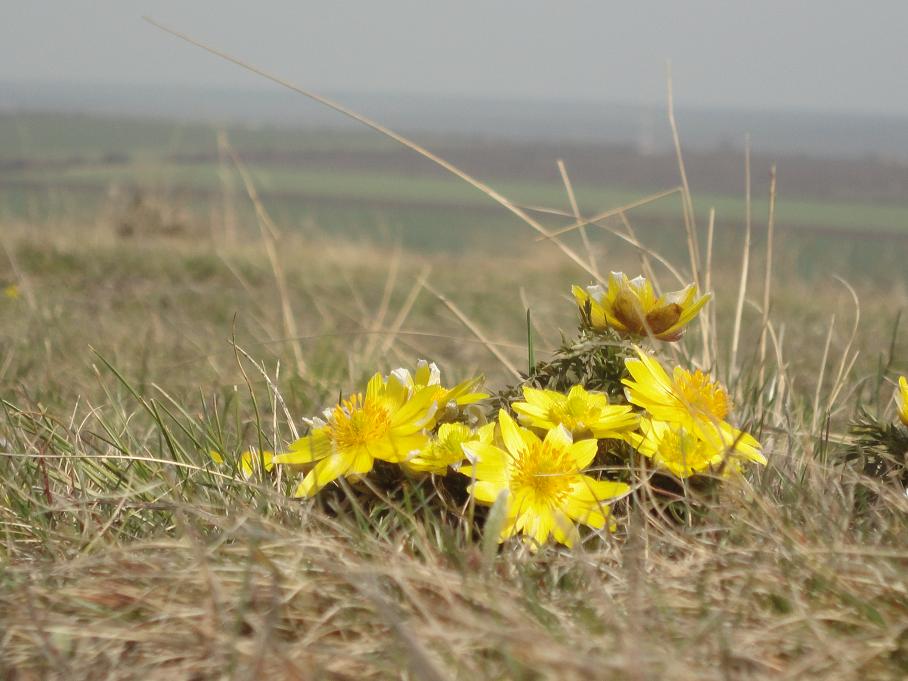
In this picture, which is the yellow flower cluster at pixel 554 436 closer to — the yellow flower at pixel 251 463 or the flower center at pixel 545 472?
the flower center at pixel 545 472

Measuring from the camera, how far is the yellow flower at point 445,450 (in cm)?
120

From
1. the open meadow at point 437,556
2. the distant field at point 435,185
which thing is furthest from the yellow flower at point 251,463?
the distant field at point 435,185

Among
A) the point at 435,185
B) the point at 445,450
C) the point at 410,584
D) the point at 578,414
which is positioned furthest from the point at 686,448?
the point at 435,185

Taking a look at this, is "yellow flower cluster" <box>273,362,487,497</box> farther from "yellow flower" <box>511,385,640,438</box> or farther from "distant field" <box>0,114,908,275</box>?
"distant field" <box>0,114,908,275</box>

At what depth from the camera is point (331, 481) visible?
4.10 ft

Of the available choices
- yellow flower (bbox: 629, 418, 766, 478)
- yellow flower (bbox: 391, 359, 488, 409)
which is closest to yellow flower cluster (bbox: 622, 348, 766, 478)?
yellow flower (bbox: 629, 418, 766, 478)

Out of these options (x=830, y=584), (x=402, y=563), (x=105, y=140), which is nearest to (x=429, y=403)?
(x=402, y=563)

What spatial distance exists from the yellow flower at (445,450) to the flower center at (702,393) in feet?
0.87

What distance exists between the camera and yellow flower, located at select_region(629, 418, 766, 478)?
1202mm

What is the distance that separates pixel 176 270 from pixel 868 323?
3699 millimetres

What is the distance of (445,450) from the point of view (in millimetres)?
1214

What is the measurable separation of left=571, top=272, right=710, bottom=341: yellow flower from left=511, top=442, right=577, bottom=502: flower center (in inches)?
8.9

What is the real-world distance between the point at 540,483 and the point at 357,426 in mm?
244

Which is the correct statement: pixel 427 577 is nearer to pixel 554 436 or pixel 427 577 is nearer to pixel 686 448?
pixel 554 436
